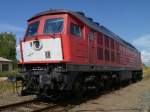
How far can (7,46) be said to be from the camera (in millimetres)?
104312

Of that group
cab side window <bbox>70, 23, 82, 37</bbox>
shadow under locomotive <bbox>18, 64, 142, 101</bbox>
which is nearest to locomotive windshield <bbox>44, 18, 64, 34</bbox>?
cab side window <bbox>70, 23, 82, 37</bbox>

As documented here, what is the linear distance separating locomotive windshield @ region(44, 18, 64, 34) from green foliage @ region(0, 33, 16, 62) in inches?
3437

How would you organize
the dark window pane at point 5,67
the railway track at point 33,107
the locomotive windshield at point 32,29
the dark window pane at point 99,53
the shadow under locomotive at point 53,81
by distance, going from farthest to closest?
the dark window pane at point 5,67
the dark window pane at point 99,53
the locomotive windshield at point 32,29
the shadow under locomotive at point 53,81
the railway track at point 33,107

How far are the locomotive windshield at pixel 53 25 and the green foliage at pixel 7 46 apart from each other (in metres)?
87.3

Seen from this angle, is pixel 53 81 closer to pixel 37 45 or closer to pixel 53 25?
pixel 37 45

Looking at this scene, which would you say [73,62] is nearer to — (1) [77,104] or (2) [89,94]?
(1) [77,104]

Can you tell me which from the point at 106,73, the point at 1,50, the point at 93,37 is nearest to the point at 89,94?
the point at 106,73

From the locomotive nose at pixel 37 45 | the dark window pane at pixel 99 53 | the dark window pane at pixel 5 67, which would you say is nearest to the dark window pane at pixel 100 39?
the dark window pane at pixel 99 53

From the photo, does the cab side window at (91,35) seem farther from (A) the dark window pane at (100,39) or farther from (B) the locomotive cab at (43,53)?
(B) the locomotive cab at (43,53)

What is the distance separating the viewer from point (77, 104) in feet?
48.0

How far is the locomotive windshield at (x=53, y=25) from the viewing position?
Answer: 47.6 feet

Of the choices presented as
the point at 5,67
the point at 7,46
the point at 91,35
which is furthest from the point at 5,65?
the point at 91,35

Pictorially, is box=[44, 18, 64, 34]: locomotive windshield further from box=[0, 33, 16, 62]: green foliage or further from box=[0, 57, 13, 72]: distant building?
box=[0, 33, 16, 62]: green foliage

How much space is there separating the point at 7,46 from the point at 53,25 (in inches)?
3600
